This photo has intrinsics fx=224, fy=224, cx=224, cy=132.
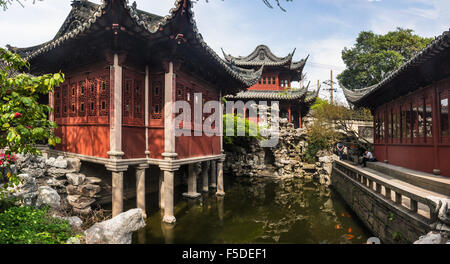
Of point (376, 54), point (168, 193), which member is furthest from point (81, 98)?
point (376, 54)

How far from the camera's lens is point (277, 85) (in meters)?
23.5

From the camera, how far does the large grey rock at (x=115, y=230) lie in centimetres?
426

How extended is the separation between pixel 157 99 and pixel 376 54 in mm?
29381

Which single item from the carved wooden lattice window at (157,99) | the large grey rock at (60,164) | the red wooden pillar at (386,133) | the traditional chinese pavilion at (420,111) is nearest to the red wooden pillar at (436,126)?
the traditional chinese pavilion at (420,111)

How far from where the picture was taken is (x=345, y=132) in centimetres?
1788

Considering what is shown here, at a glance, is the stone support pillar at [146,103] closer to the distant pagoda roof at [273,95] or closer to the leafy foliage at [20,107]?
the leafy foliage at [20,107]

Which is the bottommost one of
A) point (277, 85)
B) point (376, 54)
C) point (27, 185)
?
point (27, 185)

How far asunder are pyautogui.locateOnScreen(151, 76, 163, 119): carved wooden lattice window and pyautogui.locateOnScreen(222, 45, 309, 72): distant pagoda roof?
17.7 m

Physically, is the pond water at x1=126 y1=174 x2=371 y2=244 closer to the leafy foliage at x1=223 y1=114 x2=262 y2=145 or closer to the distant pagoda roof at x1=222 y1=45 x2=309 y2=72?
the leafy foliage at x1=223 y1=114 x2=262 y2=145

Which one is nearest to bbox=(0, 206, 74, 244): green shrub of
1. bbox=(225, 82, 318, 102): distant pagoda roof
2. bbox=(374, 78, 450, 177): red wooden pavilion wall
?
bbox=(374, 78, 450, 177): red wooden pavilion wall

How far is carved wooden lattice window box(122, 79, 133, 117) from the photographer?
6254 mm

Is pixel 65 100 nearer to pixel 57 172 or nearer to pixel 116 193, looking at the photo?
pixel 57 172

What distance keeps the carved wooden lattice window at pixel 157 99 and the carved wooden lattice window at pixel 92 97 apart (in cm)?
160
